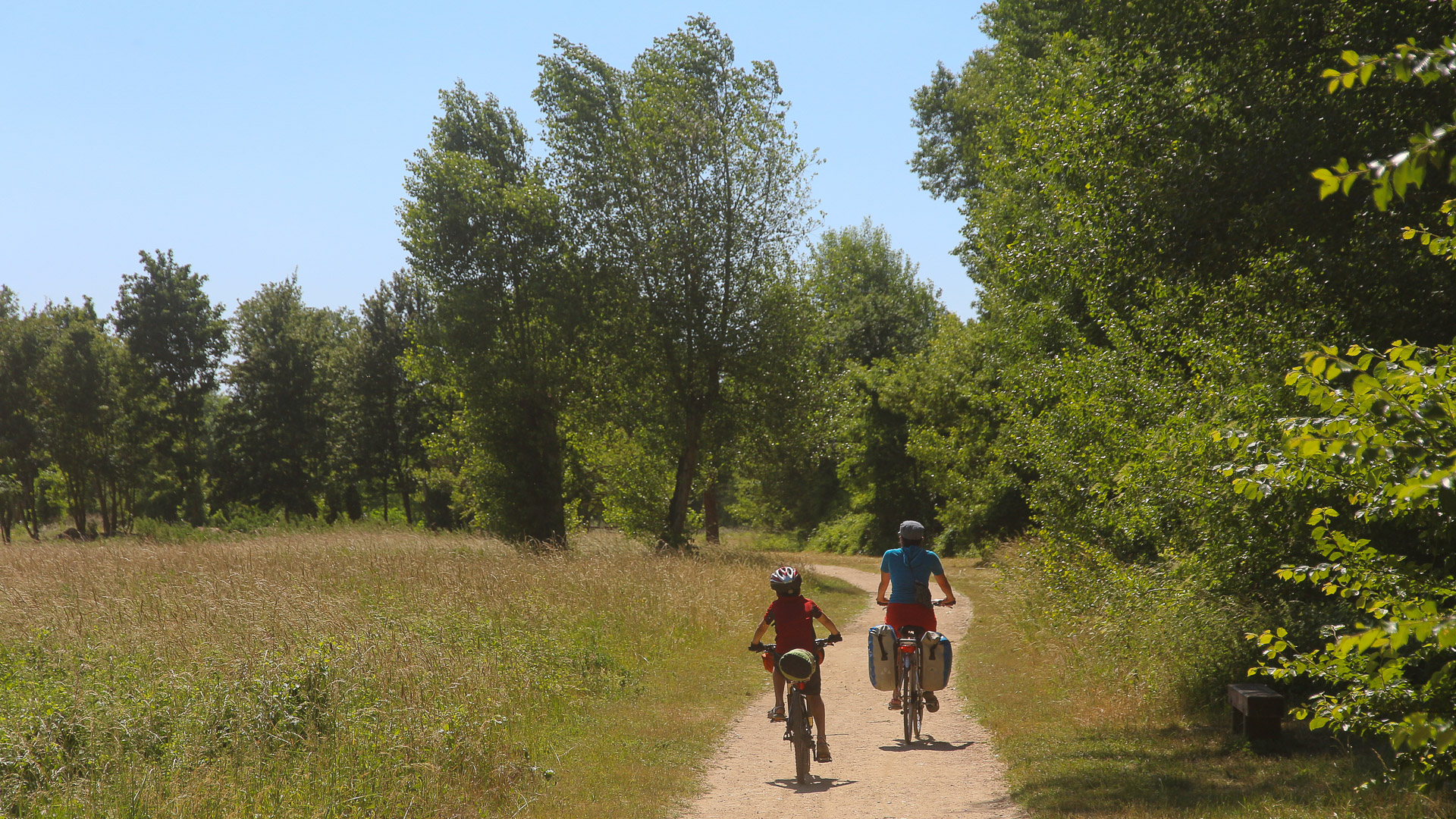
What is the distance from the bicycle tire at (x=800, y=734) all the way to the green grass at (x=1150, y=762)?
5.50ft

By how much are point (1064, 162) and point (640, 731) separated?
8311 mm

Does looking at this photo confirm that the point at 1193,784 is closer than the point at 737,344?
Yes

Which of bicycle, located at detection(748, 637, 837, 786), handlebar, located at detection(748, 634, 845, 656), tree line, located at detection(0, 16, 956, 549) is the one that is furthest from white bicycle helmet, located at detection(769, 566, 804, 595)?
tree line, located at detection(0, 16, 956, 549)

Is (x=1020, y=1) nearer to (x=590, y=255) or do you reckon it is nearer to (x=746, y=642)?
(x=590, y=255)

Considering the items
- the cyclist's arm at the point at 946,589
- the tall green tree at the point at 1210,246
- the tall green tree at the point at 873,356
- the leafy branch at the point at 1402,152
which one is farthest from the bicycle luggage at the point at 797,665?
the tall green tree at the point at 873,356

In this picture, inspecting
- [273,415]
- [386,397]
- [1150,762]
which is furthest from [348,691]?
[273,415]

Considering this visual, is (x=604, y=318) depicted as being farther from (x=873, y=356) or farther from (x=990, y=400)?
(x=873, y=356)

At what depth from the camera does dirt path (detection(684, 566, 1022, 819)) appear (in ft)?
22.8

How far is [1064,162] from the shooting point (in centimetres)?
1134

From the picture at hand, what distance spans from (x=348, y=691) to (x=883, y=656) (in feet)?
16.0

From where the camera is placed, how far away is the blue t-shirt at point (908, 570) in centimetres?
930

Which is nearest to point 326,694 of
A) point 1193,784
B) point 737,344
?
point 1193,784

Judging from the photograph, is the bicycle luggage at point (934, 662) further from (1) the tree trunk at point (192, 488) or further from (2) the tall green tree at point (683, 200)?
(1) the tree trunk at point (192, 488)

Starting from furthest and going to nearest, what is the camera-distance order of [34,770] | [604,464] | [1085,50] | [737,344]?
[604,464], [737,344], [1085,50], [34,770]
